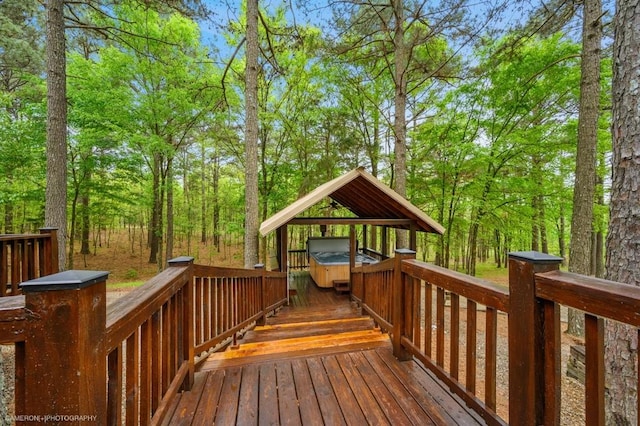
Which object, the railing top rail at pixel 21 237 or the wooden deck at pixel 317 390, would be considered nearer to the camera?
the wooden deck at pixel 317 390

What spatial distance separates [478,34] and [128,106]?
1102 centimetres

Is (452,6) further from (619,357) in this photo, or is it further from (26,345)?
(26,345)

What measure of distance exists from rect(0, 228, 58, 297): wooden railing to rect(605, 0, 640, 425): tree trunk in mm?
7008

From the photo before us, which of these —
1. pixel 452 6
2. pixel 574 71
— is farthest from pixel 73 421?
pixel 574 71

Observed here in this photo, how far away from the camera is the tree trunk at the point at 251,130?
602 centimetres

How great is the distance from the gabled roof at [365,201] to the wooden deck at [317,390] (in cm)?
274

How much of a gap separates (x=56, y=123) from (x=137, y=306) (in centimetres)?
672

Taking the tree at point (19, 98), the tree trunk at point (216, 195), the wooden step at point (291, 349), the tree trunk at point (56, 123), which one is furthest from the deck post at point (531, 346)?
the tree trunk at point (216, 195)

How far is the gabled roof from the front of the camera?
5.48 m

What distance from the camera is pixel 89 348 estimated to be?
0.96m

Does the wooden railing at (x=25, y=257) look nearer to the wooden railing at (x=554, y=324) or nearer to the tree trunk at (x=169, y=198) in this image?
the wooden railing at (x=554, y=324)

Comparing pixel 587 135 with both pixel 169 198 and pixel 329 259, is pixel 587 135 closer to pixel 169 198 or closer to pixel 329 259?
pixel 329 259

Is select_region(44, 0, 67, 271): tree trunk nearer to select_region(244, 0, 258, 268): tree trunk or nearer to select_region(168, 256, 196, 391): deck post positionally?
select_region(244, 0, 258, 268): tree trunk

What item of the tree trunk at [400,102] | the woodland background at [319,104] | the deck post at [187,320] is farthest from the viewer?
the tree trunk at [400,102]
